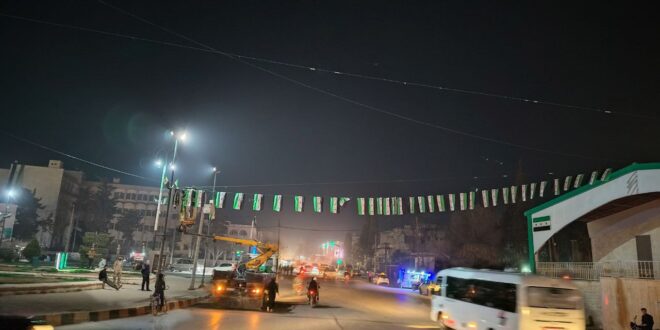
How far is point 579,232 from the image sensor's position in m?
34.9

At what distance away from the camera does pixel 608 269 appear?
20.5 metres

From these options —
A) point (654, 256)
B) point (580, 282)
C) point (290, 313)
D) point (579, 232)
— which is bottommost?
point (290, 313)

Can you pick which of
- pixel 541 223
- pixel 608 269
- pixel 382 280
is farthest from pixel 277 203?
pixel 382 280

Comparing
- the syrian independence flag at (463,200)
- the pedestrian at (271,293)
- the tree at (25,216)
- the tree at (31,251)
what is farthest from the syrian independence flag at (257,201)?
the tree at (25,216)

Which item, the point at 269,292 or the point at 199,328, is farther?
the point at 269,292

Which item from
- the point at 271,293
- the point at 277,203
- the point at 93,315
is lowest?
the point at 93,315

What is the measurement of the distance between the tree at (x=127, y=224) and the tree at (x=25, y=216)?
18.5 meters

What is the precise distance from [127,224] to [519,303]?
81.9 m

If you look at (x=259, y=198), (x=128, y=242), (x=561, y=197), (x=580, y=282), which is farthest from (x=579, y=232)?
(x=128, y=242)

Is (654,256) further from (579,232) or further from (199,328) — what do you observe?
(199,328)

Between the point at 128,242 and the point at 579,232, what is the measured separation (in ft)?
252

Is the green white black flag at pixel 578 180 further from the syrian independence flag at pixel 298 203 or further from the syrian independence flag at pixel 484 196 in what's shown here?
the syrian independence flag at pixel 298 203

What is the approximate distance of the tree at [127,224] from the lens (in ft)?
271

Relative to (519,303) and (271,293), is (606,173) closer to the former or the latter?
(519,303)
